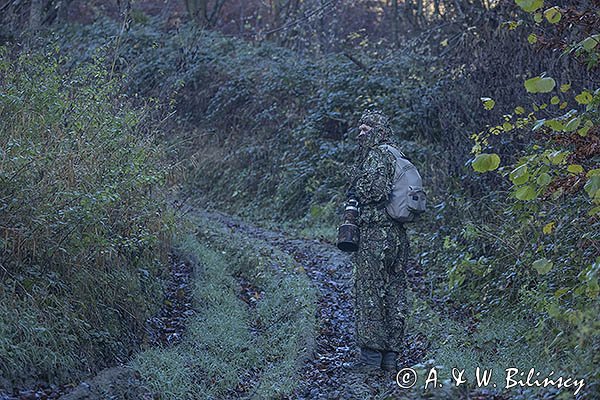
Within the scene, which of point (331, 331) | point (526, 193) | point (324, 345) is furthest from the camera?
point (331, 331)

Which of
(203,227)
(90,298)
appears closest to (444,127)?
(203,227)

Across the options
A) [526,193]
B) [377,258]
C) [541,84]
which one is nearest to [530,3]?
[541,84]

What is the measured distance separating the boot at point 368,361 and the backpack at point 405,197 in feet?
4.87

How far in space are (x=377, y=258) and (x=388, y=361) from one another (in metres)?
1.13

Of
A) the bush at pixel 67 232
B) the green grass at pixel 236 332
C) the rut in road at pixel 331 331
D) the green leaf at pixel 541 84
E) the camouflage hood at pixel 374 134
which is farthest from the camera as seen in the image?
the camouflage hood at pixel 374 134

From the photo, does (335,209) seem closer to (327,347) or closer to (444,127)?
(444,127)

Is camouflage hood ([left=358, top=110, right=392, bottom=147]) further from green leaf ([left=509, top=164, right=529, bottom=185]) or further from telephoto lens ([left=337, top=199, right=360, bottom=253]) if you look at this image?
green leaf ([left=509, top=164, right=529, bottom=185])

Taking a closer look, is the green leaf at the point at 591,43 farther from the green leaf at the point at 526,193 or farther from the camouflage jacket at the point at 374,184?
the camouflage jacket at the point at 374,184

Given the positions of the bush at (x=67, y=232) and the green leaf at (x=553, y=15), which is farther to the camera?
the bush at (x=67, y=232)

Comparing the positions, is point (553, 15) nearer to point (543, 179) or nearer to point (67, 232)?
point (543, 179)

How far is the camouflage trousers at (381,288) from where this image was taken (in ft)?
29.6

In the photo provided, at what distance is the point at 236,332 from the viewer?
10492mm

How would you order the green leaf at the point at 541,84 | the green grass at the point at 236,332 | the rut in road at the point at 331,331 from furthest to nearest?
the green grass at the point at 236,332 → the rut in road at the point at 331,331 → the green leaf at the point at 541,84

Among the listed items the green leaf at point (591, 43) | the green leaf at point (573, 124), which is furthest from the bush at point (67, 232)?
the green leaf at point (591, 43)
